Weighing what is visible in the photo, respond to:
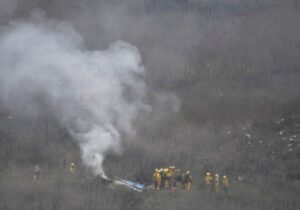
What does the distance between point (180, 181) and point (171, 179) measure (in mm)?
648

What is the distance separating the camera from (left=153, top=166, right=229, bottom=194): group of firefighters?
119 feet

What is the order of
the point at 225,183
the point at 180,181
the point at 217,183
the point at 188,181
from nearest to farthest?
the point at 188,181 → the point at 217,183 → the point at 180,181 → the point at 225,183

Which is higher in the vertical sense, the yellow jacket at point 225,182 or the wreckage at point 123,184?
the yellow jacket at point 225,182

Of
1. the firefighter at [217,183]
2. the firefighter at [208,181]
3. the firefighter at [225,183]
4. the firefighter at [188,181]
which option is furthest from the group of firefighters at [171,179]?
the firefighter at [225,183]

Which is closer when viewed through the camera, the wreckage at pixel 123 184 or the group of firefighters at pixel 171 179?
the wreckage at pixel 123 184

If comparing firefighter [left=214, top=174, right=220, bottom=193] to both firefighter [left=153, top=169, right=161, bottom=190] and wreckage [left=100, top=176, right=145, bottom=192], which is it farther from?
wreckage [left=100, top=176, right=145, bottom=192]

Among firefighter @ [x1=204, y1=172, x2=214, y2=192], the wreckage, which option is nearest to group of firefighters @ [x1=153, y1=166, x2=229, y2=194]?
firefighter @ [x1=204, y1=172, x2=214, y2=192]

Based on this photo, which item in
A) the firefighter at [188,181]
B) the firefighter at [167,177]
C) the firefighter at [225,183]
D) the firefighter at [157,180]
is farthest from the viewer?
the firefighter at [225,183]

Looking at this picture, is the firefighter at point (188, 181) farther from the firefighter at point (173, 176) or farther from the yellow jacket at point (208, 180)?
the yellow jacket at point (208, 180)

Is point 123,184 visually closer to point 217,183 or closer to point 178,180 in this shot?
point 178,180

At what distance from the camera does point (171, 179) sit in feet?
121

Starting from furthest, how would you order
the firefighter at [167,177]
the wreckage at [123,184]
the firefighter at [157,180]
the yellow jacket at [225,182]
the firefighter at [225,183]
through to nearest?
the yellow jacket at [225,182] < the firefighter at [225,183] < the firefighter at [167,177] < the firefighter at [157,180] < the wreckage at [123,184]

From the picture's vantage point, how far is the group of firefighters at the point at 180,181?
3625 centimetres

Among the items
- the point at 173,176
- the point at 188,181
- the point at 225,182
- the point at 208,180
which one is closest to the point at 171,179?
the point at 173,176
